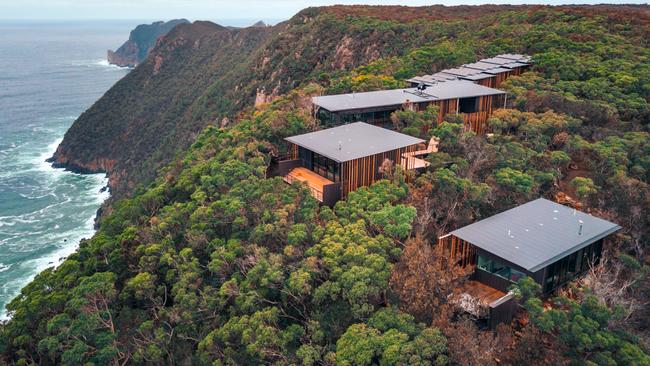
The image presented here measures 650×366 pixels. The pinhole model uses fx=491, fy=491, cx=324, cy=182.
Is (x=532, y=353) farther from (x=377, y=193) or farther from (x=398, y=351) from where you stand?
(x=377, y=193)

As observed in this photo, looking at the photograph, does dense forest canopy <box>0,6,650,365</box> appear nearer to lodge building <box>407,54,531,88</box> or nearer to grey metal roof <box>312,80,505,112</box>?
grey metal roof <box>312,80,505,112</box>

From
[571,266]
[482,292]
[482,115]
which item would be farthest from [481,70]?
[482,292]

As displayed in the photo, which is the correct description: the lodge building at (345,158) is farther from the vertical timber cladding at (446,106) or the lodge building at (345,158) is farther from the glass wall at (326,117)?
the vertical timber cladding at (446,106)

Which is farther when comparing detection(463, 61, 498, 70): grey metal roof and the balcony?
detection(463, 61, 498, 70): grey metal roof

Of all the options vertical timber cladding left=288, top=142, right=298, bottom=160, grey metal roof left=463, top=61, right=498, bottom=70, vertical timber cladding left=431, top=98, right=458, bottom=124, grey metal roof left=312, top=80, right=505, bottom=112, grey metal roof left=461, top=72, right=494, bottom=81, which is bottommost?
vertical timber cladding left=288, top=142, right=298, bottom=160

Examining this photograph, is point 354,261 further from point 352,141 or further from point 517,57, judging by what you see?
point 517,57

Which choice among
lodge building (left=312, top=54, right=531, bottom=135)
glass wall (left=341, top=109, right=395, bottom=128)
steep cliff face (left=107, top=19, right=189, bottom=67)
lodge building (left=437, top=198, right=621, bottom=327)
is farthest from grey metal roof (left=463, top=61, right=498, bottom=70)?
steep cliff face (left=107, top=19, right=189, bottom=67)

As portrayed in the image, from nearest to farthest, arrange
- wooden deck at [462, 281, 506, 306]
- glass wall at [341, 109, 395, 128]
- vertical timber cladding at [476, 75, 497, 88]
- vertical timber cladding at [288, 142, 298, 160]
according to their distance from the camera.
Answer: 1. wooden deck at [462, 281, 506, 306]
2. vertical timber cladding at [288, 142, 298, 160]
3. glass wall at [341, 109, 395, 128]
4. vertical timber cladding at [476, 75, 497, 88]

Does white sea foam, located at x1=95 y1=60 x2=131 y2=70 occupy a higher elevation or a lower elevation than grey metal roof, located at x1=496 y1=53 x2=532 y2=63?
lower
